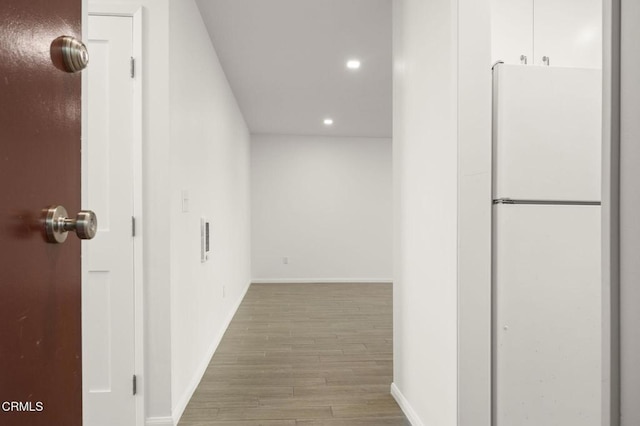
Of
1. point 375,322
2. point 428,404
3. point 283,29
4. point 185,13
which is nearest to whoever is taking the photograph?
point 428,404

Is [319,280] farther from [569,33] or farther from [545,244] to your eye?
[569,33]

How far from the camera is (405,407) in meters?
2.10

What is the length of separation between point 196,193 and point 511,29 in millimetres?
2029

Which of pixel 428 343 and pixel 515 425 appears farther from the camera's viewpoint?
pixel 428 343

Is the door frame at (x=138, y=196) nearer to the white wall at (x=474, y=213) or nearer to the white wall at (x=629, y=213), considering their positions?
the white wall at (x=474, y=213)

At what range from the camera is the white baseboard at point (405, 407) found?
194 cm

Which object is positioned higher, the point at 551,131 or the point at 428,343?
the point at 551,131

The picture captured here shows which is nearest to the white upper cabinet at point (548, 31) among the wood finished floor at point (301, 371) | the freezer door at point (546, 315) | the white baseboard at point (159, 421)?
the freezer door at point (546, 315)

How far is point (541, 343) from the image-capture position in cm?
155

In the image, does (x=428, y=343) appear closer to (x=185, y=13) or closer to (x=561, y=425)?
(x=561, y=425)

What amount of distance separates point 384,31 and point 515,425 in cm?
266

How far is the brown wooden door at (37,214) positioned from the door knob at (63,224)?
0.05 feet

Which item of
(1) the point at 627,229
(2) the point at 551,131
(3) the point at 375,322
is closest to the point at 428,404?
(2) the point at 551,131

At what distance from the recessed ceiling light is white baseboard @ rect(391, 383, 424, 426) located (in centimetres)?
269
